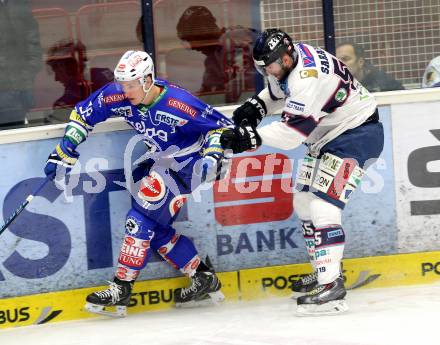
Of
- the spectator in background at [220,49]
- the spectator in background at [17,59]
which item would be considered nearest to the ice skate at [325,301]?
the spectator in background at [220,49]

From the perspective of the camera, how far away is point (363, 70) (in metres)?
5.52

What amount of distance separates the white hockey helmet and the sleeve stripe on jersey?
2.27 ft

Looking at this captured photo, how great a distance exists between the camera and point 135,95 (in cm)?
490

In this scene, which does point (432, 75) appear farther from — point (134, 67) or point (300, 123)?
point (134, 67)

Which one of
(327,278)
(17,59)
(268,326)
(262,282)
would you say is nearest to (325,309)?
(327,278)

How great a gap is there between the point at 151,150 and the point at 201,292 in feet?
2.46

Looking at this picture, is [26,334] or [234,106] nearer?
[26,334]

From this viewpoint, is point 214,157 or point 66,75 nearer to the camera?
point 214,157

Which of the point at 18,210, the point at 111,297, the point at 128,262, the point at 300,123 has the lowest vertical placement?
the point at 111,297

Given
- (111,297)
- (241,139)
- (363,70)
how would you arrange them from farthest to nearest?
(363,70) → (111,297) → (241,139)

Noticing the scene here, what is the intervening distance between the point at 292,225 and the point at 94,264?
1038 mm

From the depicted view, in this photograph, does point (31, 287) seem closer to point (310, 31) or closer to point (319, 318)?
point (319, 318)

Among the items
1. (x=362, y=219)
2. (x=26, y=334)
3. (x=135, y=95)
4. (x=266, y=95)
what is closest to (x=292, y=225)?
(x=362, y=219)

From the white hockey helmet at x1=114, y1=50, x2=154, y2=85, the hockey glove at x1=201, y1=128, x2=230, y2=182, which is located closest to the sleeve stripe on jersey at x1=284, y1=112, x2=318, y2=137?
the hockey glove at x1=201, y1=128, x2=230, y2=182
